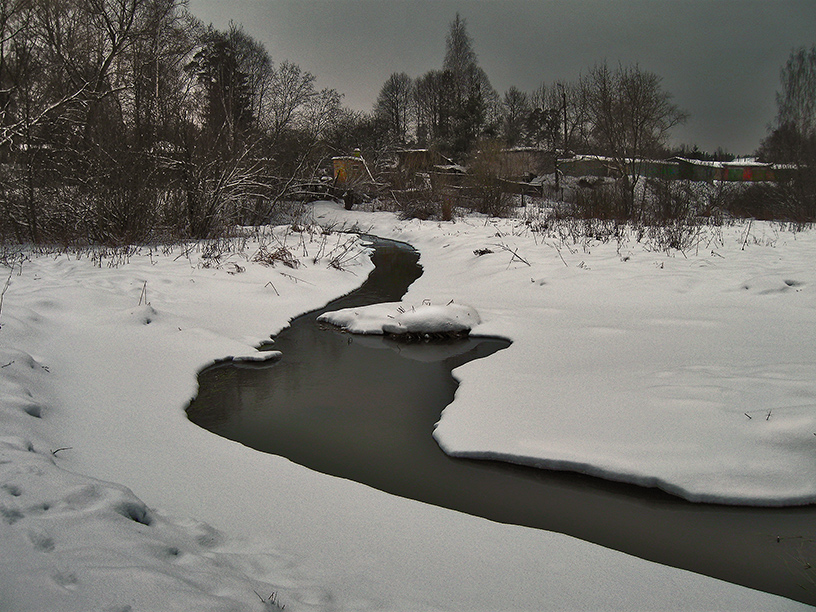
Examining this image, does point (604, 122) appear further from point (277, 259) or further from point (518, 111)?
point (518, 111)

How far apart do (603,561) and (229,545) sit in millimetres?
1682

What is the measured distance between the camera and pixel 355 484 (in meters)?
3.06

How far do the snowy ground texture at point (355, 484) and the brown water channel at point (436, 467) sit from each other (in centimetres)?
17

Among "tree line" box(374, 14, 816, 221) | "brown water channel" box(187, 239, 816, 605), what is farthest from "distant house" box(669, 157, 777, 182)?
"brown water channel" box(187, 239, 816, 605)

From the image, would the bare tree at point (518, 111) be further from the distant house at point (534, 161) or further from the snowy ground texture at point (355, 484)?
the snowy ground texture at point (355, 484)

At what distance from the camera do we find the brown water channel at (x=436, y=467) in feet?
8.51

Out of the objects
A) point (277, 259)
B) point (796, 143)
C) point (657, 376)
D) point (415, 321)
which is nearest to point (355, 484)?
point (657, 376)

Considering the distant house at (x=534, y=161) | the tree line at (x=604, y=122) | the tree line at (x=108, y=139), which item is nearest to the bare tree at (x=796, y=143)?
the tree line at (x=604, y=122)

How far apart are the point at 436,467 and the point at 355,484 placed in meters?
0.63

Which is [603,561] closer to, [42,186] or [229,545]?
[229,545]

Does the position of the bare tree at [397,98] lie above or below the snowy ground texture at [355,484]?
above

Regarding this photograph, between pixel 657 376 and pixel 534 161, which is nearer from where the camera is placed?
pixel 657 376

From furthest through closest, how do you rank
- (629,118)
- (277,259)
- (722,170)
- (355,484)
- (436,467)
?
(722,170), (629,118), (277,259), (436,467), (355,484)

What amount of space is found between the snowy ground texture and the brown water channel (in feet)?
0.57
